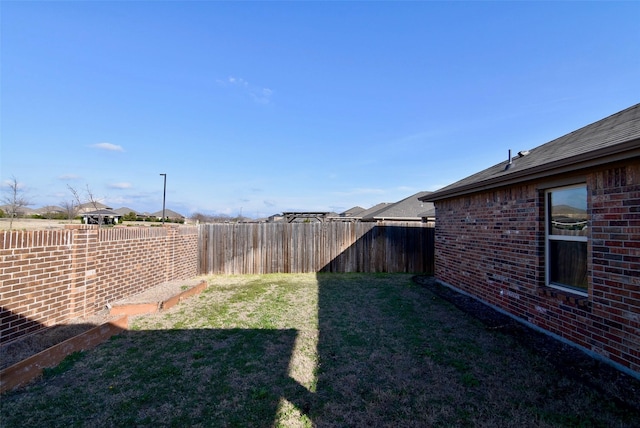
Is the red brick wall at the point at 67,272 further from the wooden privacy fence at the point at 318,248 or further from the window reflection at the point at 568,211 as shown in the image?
the window reflection at the point at 568,211

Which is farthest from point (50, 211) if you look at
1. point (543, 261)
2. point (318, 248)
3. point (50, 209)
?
point (543, 261)

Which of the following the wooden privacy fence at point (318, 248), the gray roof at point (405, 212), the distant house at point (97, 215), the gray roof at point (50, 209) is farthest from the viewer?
the gray roof at point (50, 209)

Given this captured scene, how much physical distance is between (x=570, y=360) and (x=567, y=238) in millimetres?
1687

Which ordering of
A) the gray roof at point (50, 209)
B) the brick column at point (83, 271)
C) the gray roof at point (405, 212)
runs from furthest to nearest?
the gray roof at point (50, 209), the gray roof at point (405, 212), the brick column at point (83, 271)

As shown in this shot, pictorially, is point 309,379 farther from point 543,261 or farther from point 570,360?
point 543,261

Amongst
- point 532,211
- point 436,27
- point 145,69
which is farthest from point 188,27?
point 532,211

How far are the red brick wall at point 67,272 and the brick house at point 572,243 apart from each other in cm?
701

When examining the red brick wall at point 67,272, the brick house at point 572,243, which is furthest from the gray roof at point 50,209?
the brick house at point 572,243

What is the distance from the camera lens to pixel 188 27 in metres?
7.91

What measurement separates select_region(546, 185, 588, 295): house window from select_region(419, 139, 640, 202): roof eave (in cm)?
37

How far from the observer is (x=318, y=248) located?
10219 millimetres

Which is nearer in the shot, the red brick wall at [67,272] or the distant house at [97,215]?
the red brick wall at [67,272]

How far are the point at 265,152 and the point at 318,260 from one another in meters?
10.0

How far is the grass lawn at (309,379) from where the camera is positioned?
2.39 metres
